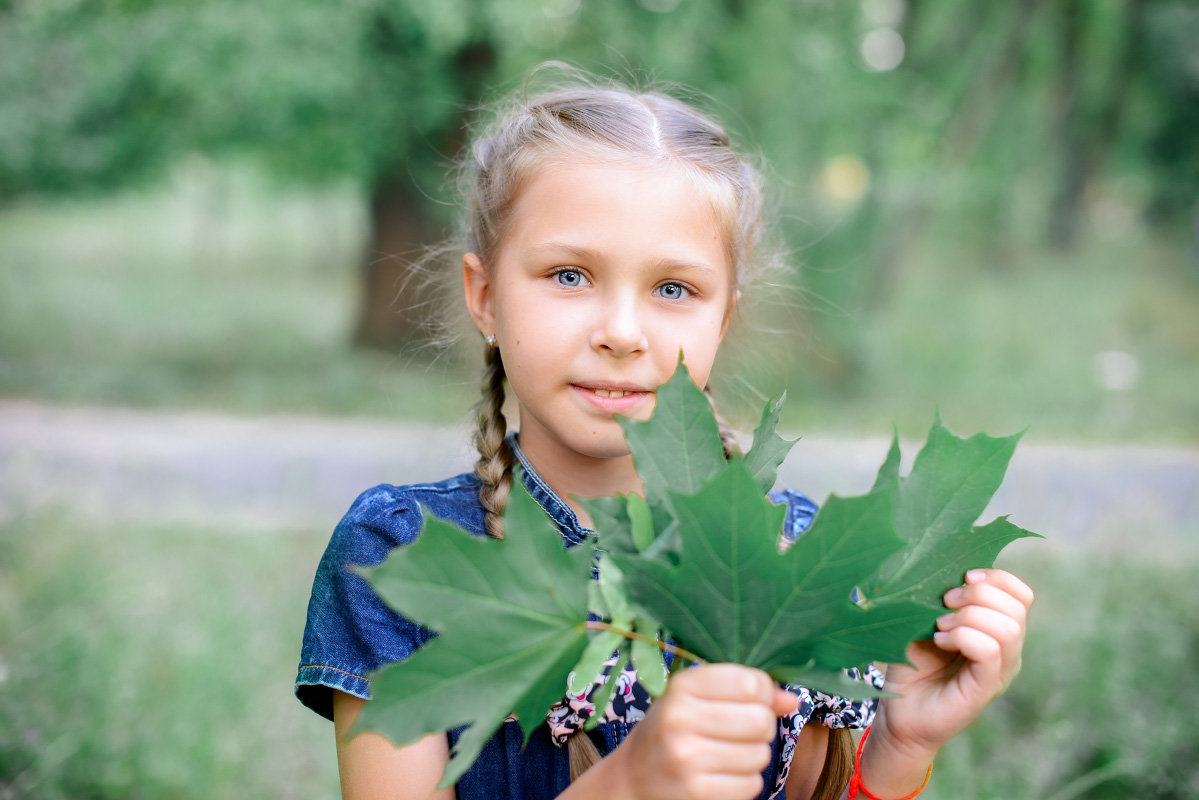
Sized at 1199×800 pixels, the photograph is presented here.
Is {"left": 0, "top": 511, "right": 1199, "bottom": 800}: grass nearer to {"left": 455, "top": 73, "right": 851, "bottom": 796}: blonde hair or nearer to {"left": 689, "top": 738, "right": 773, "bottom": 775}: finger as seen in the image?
{"left": 455, "top": 73, "right": 851, "bottom": 796}: blonde hair

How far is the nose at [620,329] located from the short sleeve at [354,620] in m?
0.39

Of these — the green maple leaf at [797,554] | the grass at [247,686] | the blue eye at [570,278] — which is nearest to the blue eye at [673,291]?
the blue eye at [570,278]

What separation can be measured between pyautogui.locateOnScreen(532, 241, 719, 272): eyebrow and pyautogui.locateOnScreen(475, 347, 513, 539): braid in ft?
0.75

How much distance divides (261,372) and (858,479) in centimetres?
562

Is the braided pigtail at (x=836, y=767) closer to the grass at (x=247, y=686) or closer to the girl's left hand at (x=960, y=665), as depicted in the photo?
the girl's left hand at (x=960, y=665)

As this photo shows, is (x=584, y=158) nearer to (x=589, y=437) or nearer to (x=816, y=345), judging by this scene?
(x=589, y=437)

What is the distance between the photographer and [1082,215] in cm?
1529

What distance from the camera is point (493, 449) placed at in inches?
61.6

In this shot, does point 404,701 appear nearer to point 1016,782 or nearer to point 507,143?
point 507,143

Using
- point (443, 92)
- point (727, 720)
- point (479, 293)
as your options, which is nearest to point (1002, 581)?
point (727, 720)

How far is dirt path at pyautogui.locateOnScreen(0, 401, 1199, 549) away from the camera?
4.72 metres

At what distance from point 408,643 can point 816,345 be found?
22.3 ft

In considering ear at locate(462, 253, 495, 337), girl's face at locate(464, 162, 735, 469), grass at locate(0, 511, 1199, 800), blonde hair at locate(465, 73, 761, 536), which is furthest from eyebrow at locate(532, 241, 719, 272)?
grass at locate(0, 511, 1199, 800)

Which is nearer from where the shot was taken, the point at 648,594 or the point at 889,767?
the point at 648,594
